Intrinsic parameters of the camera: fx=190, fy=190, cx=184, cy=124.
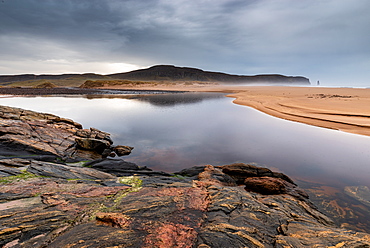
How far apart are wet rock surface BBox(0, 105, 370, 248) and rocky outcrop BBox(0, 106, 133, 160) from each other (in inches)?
118

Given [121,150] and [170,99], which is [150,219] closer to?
[121,150]

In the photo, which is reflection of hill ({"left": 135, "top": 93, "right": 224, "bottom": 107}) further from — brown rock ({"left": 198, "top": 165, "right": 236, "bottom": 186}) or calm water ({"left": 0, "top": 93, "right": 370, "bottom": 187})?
brown rock ({"left": 198, "top": 165, "right": 236, "bottom": 186})

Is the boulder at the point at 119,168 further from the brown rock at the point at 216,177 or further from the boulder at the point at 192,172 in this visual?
the brown rock at the point at 216,177

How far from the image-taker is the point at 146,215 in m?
4.62

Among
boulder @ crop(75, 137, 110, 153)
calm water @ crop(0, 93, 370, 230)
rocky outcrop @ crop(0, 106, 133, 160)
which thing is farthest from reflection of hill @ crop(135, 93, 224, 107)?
boulder @ crop(75, 137, 110, 153)

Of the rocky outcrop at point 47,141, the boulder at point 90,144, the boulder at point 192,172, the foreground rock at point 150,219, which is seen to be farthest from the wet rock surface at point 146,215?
the boulder at point 90,144

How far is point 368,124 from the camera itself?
622 inches

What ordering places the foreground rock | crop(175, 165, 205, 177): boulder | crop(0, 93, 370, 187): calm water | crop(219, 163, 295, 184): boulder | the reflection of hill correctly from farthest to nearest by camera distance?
the reflection of hill, crop(0, 93, 370, 187): calm water, crop(175, 165, 205, 177): boulder, crop(219, 163, 295, 184): boulder, the foreground rock

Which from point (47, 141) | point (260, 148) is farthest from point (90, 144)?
point (260, 148)

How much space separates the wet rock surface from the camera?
12.3 feet

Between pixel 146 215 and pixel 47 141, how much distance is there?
1038cm

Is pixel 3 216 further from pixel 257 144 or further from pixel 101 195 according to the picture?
pixel 257 144

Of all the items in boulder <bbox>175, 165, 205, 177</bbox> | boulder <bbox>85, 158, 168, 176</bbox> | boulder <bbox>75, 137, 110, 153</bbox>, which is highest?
boulder <bbox>75, 137, 110, 153</bbox>

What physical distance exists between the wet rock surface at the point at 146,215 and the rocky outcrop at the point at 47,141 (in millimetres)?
3008
